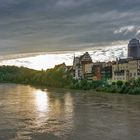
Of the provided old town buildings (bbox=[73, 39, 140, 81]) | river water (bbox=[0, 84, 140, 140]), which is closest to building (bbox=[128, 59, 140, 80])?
old town buildings (bbox=[73, 39, 140, 81])

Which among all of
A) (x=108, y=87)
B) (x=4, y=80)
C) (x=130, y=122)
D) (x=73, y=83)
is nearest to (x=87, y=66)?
(x=73, y=83)

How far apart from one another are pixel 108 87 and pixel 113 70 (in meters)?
11.2

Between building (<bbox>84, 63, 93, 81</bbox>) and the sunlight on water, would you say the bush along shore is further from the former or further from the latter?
the sunlight on water

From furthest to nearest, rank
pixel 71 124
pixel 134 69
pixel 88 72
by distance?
pixel 88 72, pixel 134 69, pixel 71 124

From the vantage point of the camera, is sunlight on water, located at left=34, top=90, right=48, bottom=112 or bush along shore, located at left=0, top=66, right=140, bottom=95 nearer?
sunlight on water, located at left=34, top=90, right=48, bottom=112

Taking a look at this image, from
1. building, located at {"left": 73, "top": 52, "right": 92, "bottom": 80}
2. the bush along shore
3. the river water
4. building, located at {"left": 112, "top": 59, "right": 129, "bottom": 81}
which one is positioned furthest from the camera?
building, located at {"left": 73, "top": 52, "right": 92, "bottom": 80}

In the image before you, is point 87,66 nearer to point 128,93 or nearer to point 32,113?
point 128,93

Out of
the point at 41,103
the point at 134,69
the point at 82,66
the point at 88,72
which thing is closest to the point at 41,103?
the point at 41,103

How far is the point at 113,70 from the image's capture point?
241 ft

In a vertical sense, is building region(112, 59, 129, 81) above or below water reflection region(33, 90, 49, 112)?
above

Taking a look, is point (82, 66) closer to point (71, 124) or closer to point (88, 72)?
point (88, 72)

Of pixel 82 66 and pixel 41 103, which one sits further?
pixel 82 66

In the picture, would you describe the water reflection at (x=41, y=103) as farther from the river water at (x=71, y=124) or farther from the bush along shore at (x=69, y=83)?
the bush along shore at (x=69, y=83)

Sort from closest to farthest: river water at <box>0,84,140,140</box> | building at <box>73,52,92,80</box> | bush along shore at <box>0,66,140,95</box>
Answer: river water at <box>0,84,140,140</box> → bush along shore at <box>0,66,140,95</box> → building at <box>73,52,92,80</box>
